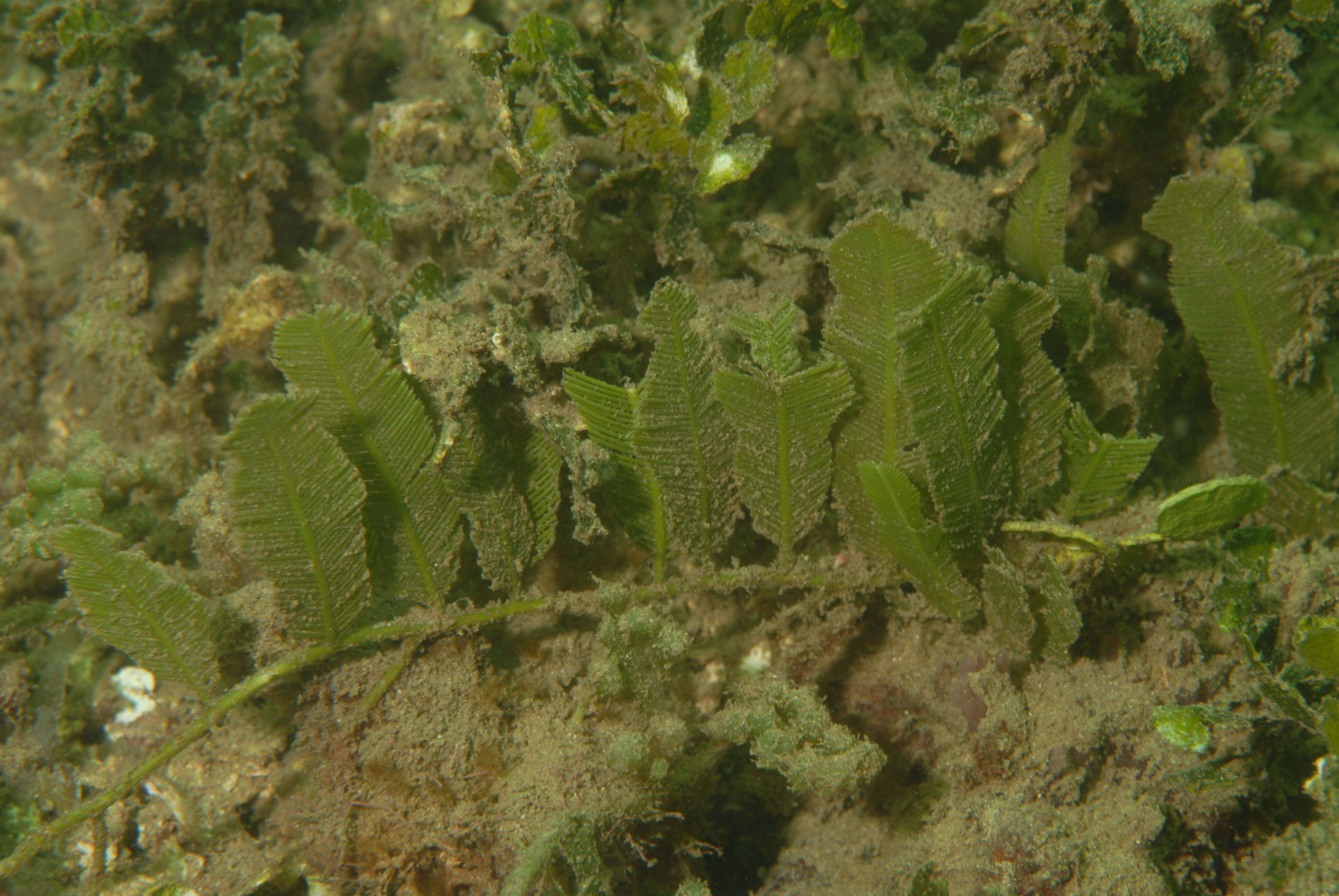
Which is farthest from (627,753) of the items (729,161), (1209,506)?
(729,161)

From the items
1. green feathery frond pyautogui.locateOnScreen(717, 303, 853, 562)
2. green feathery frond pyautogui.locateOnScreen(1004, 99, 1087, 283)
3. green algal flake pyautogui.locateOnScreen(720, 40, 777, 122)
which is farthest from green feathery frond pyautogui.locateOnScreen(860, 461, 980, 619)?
green algal flake pyautogui.locateOnScreen(720, 40, 777, 122)

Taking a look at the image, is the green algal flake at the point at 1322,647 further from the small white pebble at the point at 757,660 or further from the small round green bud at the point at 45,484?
the small round green bud at the point at 45,484

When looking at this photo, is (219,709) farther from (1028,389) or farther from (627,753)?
(1028,389)

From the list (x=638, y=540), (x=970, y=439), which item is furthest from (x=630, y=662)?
(x=970, y=439)

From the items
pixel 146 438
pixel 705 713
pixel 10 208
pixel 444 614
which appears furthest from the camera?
pixel 10 208

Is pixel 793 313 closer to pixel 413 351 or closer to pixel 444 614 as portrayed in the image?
pixel 413 351

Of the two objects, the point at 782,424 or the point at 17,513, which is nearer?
the point at 782,424
